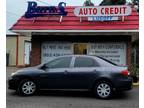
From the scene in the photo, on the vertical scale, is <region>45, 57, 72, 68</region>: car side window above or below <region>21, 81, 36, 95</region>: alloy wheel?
above

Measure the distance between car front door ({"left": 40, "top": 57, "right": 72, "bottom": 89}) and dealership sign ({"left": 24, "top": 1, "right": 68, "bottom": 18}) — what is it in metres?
6.01

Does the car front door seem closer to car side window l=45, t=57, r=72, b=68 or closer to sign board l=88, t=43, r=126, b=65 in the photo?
car side window l=45, t=57, r=72, b=68

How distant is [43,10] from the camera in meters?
17.6

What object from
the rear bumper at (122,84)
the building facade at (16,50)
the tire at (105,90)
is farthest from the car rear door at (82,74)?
the building facade at (16,50)

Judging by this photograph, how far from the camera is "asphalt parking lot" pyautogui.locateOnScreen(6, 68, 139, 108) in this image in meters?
10.1

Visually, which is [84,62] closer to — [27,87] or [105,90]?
[105,90]

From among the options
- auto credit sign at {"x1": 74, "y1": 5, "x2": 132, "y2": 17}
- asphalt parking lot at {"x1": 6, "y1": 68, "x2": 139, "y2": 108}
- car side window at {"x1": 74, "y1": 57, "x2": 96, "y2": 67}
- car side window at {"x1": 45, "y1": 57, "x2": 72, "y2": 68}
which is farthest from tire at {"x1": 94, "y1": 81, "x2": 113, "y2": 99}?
auto credit sign at {"x1": 74, "y1": 5, "x2": 132, "y2": 17}

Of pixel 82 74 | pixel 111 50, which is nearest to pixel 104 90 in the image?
pixel 82 74

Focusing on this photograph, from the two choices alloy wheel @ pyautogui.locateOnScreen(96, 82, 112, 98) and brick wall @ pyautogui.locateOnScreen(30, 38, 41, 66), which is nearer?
alloy wheel @ pyautogui.locateOnScreen(96, 82, 112, 98)

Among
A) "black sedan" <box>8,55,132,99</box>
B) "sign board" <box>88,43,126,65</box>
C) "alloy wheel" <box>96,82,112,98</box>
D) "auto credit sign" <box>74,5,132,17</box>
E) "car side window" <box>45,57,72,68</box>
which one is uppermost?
"auto credit sign" <box>74,5,132,17</box>

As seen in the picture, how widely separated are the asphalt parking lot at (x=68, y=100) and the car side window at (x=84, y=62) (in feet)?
3.84

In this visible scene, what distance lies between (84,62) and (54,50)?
600cm

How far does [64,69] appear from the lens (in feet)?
38.7
